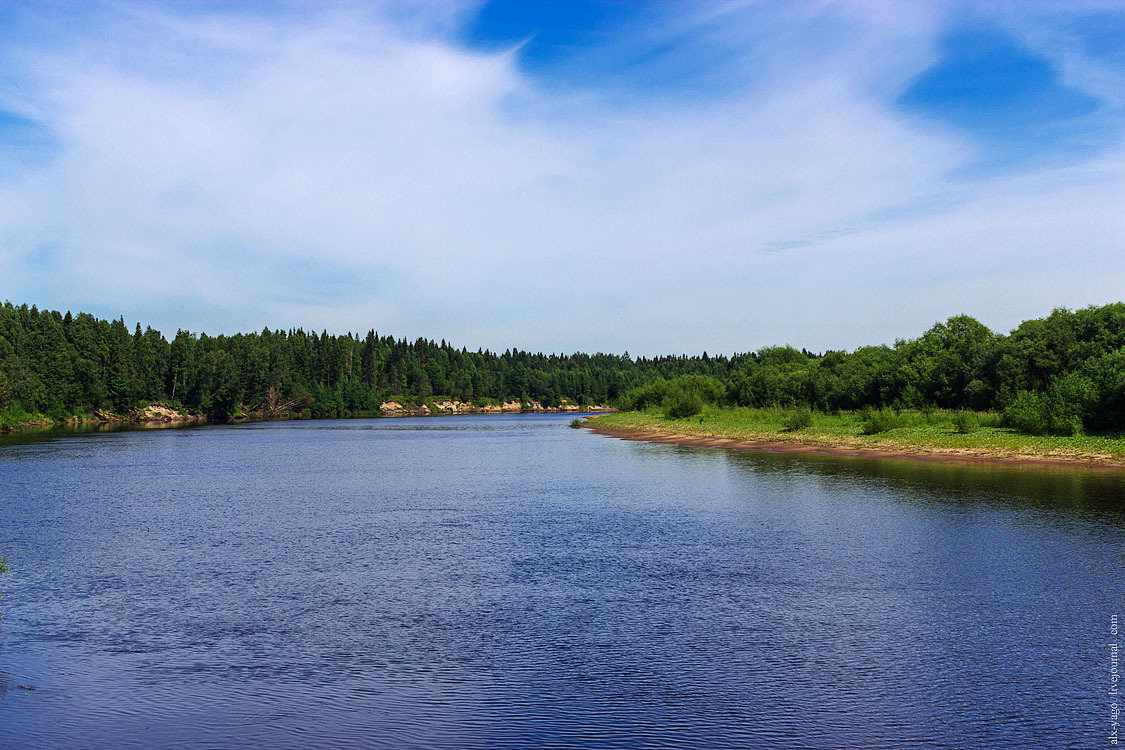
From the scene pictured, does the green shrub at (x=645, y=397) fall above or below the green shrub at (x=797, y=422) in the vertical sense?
above

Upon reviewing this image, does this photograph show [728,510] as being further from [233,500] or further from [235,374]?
[235,374]

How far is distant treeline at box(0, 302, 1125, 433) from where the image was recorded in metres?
48.7

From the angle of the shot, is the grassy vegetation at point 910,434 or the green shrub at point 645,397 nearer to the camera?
the grassy vegetation at point 910,434

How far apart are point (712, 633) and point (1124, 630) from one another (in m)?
6.86

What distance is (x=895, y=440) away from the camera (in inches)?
1994

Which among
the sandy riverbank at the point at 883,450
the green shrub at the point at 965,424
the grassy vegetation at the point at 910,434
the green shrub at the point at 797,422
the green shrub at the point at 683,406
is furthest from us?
the green shrub at the point at 683,406

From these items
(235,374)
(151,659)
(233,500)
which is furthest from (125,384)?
(151,659)

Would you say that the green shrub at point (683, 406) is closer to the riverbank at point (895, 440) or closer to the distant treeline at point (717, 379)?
the distant treeline at point (717, 379)

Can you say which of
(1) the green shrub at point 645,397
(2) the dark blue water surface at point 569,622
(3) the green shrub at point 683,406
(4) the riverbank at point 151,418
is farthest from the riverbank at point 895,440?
(4) the riverbank at point 151,418

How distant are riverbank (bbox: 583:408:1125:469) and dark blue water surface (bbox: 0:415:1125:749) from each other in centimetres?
1205

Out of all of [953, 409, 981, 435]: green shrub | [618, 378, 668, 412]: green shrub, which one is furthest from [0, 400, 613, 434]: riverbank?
[953, 409, 981, 435]: green shrub

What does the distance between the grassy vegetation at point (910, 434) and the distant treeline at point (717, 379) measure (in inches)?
84.8

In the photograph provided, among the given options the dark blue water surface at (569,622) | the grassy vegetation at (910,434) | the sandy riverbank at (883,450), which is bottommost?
the dark blue water surface at (569,622)

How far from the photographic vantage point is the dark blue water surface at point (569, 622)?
9594 mm
